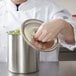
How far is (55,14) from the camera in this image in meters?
1.11

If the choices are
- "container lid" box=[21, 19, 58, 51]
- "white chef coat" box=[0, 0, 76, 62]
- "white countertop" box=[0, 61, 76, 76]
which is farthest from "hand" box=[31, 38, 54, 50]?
"white chef coat" box=[0, 0, 76, 62]

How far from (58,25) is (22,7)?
564mm

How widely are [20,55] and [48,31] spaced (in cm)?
18

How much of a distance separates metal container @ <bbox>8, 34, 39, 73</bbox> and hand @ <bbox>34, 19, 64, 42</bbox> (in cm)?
14

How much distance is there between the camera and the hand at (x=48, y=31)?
1.96 ft

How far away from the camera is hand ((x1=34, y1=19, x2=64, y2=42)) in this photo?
0.60 metres

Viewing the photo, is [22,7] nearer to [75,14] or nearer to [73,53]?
[73,53]

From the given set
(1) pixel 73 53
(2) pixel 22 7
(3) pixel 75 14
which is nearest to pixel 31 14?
(2) pixel 22 7

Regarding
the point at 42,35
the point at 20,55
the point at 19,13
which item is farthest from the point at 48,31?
the point at 19,13

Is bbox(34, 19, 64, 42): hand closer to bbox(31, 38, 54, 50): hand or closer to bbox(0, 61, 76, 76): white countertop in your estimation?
bbox(31, 38, 54, 50): hand

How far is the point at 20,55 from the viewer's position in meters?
0.74

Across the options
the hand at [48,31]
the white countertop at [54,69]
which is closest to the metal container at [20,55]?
the white countertop at [54,69]

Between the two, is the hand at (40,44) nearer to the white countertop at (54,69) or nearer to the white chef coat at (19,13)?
the white countertop at (54,69)

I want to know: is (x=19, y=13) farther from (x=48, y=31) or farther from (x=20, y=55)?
(x=48, y=31)
